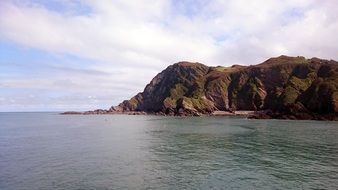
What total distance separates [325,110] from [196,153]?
131493 millimetres

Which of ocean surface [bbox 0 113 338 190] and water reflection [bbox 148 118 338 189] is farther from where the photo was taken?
Answer: water reflection [bbox 148 118 338 189]

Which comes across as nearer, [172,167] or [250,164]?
[172,167]

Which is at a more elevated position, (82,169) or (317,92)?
(317,92)

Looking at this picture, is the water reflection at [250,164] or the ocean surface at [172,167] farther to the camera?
the water reflection at [250,164]

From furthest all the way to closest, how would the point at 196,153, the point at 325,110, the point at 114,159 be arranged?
the point at 325,110, the point at 196,153, the point at 114,159

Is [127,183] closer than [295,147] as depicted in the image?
Yes

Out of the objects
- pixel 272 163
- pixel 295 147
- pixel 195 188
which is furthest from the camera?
pixel 295 147

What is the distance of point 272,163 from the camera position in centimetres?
4944

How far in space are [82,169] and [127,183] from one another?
1034 centimetres

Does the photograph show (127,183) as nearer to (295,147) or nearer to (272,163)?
(272,163)

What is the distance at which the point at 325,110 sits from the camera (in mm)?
169250

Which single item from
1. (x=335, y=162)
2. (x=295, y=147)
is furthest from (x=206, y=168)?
(x=295, y=147)

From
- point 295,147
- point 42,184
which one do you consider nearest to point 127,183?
point 42,184

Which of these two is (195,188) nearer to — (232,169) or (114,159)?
(232,169)
